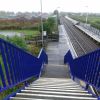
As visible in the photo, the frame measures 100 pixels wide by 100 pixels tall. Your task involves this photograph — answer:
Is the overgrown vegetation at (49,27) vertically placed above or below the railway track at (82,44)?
above

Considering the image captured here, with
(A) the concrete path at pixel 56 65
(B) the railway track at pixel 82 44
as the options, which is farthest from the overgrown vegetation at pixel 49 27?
(A) the concrete path at pixel 56 65

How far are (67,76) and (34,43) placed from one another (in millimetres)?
20807

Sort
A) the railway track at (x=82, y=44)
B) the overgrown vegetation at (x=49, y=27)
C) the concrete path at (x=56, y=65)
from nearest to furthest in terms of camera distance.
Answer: the concrete path at (x=56, y=65)
the railway track at (x=82, y=44)
the overgrown vegetation at (x=49, y=27)

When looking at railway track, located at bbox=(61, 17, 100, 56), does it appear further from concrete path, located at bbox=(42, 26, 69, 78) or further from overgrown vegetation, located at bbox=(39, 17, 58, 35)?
overgrown vegetation, located at bbox=(39, 17, 58, 35)

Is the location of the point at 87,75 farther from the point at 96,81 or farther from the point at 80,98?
the point at 80,98

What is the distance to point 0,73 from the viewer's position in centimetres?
479

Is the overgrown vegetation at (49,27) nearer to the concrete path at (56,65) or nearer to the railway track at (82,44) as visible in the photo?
the railway track at (82,44)

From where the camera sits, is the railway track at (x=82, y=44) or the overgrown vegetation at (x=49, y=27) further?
the overgrown vegetation at (x=49, y=27)

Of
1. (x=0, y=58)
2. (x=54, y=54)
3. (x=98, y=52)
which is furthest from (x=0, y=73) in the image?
(x=54, y=54)

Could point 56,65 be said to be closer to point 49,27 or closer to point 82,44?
point 82,44

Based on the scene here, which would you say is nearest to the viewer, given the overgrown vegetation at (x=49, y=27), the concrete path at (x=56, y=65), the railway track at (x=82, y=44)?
the concrete path at (x=56, y=65)

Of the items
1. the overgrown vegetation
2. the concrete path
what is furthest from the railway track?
the overgrown vegetation

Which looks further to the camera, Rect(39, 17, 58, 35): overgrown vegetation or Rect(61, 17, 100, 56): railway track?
Rect(39, 17, 58, 35): overgrown vegetation

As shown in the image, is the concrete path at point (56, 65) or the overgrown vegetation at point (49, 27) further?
the overgrown vegetation at point (49, 27)
